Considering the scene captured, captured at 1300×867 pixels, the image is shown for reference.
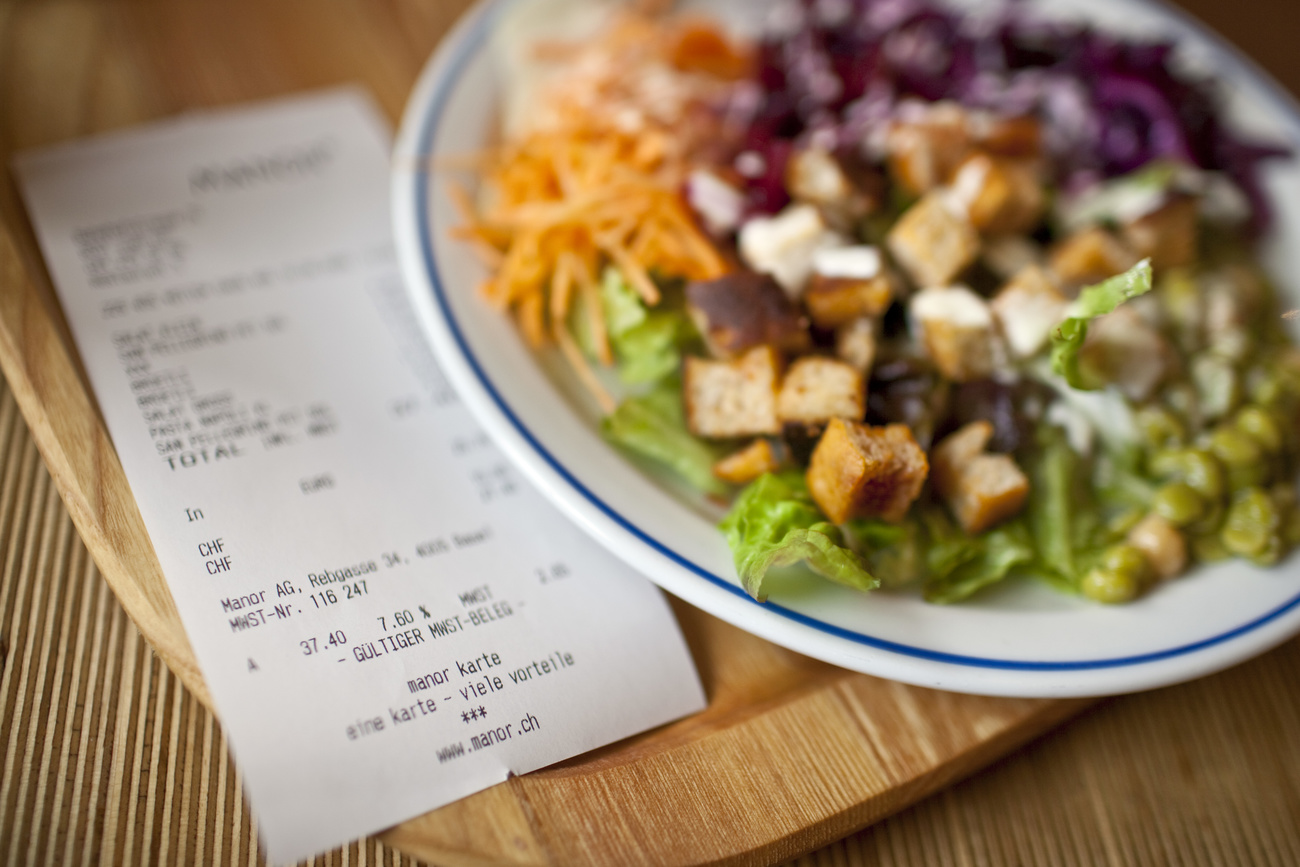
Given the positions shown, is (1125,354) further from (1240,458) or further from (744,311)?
(744,311)

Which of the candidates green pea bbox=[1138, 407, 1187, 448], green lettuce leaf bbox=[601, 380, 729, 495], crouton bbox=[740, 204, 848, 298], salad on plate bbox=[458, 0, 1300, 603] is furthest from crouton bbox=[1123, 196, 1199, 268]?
green lettuce leaf bbox=[601, 380, 729, 495]

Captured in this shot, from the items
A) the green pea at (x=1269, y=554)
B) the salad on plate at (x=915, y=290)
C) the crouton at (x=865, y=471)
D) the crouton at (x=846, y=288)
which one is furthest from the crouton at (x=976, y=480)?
the green pea at (x=1269, y=554)

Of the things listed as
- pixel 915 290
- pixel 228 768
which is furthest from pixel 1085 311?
pixel 228 768

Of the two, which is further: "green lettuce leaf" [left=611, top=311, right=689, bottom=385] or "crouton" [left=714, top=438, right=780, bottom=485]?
"green lettuce leaf" [left=611, top=311, right=689, bottom=385]

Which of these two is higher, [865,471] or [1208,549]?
[865,471]

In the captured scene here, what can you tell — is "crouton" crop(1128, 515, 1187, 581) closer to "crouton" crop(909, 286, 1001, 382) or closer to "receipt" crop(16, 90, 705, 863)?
"crouton" crop(909, 286, 1001, 382)

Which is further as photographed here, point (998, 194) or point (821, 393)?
point (998, 194)

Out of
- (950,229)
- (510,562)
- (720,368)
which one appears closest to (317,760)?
(510,562)
